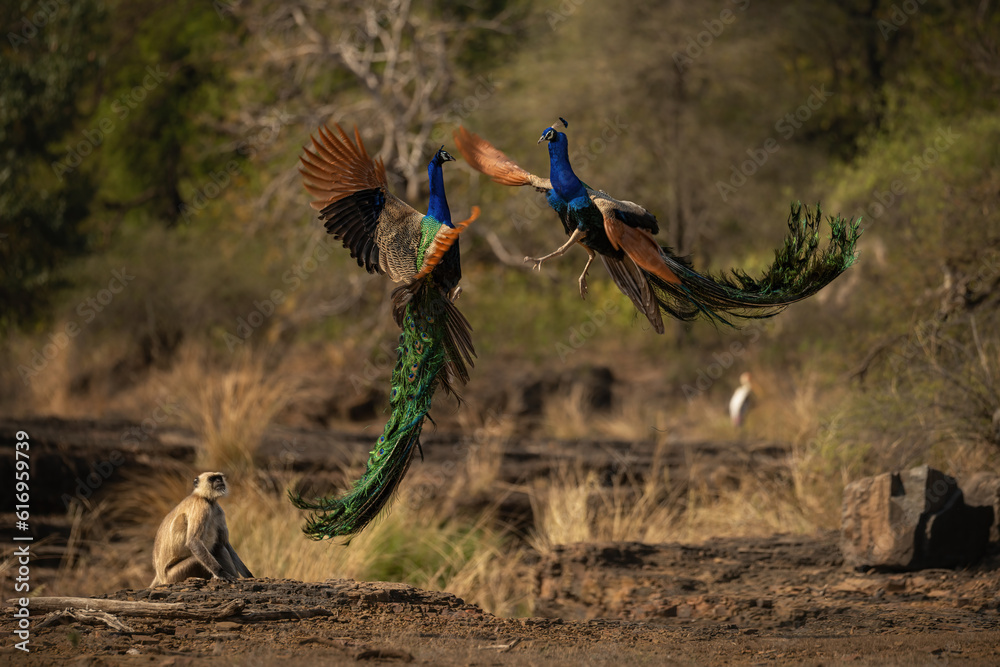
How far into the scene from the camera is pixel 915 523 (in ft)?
22.0

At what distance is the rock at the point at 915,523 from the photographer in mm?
6746

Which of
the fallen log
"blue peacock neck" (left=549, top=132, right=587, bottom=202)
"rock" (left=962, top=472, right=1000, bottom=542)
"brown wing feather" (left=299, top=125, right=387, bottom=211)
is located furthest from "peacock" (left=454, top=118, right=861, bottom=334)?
"rock" (left=962, top=472, right=1000, bottom=542)

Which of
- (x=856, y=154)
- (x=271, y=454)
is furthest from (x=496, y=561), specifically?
(x=856, y=154)

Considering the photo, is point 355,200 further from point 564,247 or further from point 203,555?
point 203,555

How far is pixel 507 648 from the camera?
4.60 meters

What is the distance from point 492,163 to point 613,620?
2.77m

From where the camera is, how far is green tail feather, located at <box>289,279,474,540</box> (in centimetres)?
478

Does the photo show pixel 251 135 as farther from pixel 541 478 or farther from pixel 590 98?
pixel 541 478

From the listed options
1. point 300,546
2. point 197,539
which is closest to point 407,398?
point 197,539

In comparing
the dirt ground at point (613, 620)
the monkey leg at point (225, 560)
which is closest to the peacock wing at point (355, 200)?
the dirt ground at point (613, 620)

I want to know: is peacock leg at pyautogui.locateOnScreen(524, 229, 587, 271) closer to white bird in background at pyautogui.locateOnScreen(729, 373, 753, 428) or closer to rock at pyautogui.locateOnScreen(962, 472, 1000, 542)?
rock at pyautogui.locateOnScreen(962, 472, 1000, 542)

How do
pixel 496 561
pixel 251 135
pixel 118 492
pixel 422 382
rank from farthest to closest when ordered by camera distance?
1. pixel 251 135
2. pixel 118 492
3. pixel 496 561
4. pixel 422 382

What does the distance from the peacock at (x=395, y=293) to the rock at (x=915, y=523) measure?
3.51 metres

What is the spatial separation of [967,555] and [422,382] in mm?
4331
